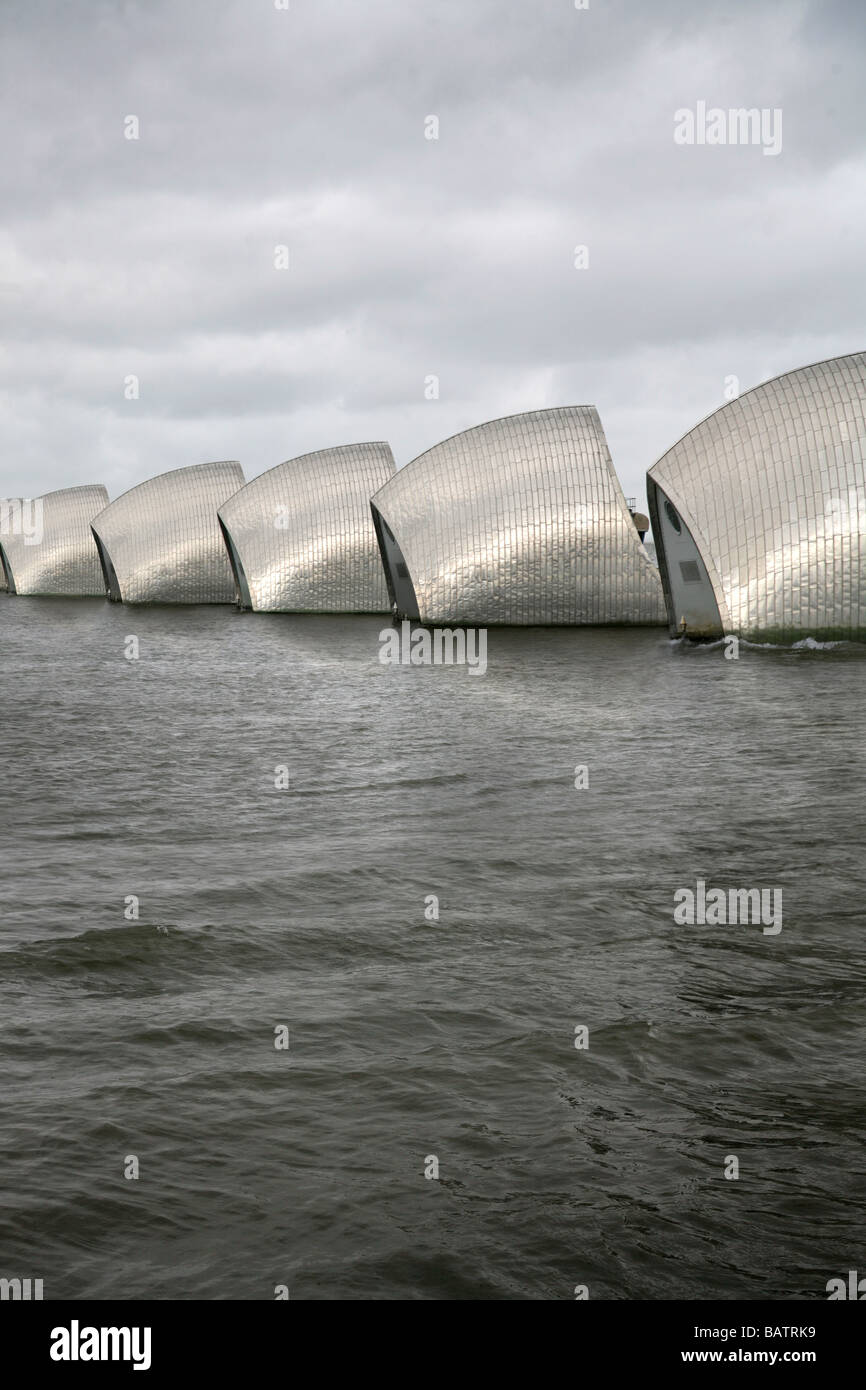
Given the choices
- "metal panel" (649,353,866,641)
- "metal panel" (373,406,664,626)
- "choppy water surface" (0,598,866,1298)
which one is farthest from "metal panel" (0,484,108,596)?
"choppy water surface" (0,598,866,1298)

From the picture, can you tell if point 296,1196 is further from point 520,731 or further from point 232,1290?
point 520,731

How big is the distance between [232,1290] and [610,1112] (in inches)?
76.2

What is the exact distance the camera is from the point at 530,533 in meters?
37.5

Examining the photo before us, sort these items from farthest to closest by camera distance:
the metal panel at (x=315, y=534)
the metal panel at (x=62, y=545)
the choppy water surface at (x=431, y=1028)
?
the metal panel at (x=62, y=545) < the metal panel at (x=315, y=534) < the choppy water surface at (x=431, y=1028)

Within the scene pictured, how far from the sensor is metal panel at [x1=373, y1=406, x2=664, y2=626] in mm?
37250

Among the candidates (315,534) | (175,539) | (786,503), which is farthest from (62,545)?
(786,503)

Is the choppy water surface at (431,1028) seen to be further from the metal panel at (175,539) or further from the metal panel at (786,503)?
the metal panel at (175,539)

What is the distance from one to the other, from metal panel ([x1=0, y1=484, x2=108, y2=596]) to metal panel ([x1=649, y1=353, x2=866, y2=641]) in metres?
45.5

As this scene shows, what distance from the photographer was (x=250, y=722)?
1872cm

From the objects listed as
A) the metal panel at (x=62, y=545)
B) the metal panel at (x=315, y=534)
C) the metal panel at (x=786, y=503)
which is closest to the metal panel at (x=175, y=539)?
the metal panel at (x=315, y=534)

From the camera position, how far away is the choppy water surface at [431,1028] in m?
4.52

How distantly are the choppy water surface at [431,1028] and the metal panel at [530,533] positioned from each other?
23.0 meters

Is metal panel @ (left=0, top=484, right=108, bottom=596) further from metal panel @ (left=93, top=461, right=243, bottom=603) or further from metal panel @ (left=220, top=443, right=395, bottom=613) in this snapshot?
metal panel @ (left=220, top=443, right=395, bottom=613)

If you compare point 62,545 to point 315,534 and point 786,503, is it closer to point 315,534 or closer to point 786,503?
point 315,534
